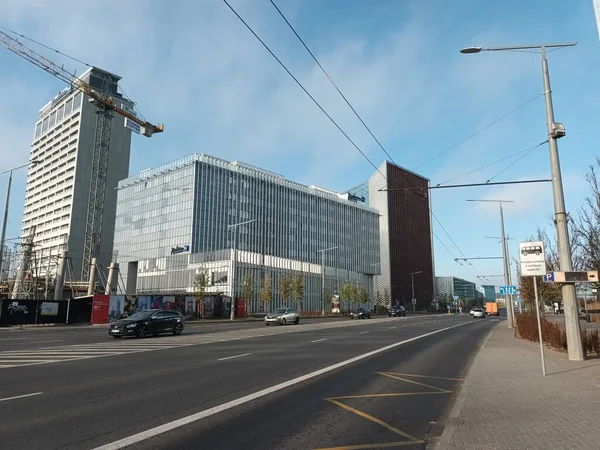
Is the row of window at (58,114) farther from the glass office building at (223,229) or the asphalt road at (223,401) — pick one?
the asphalt road at (223,401)

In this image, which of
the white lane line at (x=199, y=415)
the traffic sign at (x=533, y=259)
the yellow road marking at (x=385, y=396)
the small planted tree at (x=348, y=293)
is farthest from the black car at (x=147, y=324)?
the small planted tree at (x=348, y=293)

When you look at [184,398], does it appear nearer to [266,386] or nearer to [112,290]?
[266,386]

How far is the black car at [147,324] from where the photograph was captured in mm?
22875

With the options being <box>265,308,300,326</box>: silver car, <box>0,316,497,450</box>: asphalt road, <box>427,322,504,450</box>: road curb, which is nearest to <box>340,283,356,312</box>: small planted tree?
<box>265,308,300,326</box>: silver car

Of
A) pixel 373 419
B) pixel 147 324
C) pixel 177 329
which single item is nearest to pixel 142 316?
pixel 147 324

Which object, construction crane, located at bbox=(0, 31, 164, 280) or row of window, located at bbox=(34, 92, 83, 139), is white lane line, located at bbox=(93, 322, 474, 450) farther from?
row of window, located at bbox=(34, 92, 83, 139)

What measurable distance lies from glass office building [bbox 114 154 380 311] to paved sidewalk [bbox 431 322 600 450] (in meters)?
67.9

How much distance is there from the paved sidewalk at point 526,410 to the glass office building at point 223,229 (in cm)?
6792

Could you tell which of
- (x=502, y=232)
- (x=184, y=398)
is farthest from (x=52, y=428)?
(x=502, y=232)

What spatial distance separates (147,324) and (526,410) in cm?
2037

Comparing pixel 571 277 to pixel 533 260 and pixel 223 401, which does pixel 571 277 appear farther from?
pixel 223 401

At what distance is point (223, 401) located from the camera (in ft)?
26.7

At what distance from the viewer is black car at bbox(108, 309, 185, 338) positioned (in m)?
22.9

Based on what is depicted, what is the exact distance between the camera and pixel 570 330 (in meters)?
13.4
